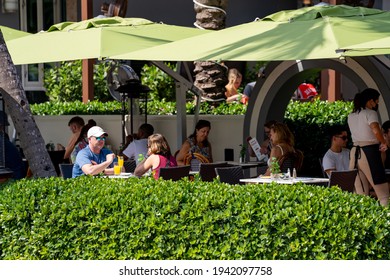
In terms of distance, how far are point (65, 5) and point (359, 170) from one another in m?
12.3

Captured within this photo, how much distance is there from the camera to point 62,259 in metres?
8.18

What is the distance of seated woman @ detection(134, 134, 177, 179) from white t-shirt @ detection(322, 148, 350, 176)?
1870 mm

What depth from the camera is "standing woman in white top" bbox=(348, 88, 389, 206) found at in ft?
41.9

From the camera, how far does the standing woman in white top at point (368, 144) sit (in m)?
12.8

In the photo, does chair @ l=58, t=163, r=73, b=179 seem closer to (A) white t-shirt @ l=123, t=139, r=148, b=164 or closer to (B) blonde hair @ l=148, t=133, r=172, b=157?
(B) blonde hair @ l=148, t=133, r=172, b=157

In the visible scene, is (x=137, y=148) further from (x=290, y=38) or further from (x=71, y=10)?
(x=71, y=10)

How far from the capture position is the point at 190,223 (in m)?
7.81

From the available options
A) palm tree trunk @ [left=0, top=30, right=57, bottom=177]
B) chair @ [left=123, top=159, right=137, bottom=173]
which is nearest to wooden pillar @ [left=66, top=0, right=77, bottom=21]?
chair @ [left=123, top=159, right=137, bottom=173]

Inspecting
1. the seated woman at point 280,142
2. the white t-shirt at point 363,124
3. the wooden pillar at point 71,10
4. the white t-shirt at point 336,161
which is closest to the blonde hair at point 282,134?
the seated woman at point 280,142

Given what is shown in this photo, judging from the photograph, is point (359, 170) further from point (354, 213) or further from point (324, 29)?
point (354, 213)

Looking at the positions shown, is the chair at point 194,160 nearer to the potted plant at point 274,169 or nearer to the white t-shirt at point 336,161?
the white t-shirt at point 336,161

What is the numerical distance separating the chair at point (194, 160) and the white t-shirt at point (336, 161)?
5.67 feet
